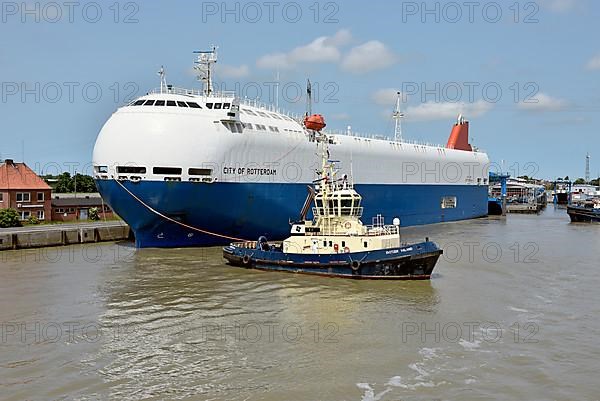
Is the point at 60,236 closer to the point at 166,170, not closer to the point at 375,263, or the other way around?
the point at 166,170

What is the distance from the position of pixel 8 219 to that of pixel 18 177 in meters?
7.67

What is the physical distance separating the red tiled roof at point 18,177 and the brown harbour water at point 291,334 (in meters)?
22.1

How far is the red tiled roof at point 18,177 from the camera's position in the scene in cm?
4612

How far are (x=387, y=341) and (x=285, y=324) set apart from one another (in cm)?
315

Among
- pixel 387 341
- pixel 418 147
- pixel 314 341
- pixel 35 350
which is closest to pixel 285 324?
pixel 314 341

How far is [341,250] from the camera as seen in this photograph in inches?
953

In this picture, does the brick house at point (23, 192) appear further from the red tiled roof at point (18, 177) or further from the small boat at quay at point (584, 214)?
the small boat at quay at point (584, 214)

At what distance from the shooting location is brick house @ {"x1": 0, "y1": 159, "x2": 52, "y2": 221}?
150ft

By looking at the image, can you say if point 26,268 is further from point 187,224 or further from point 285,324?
point 285,324

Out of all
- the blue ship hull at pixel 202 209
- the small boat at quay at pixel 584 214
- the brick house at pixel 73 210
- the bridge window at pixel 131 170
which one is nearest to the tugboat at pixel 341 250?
the blue ship hull at pixel 202 209

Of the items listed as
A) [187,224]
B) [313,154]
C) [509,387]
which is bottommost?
[509,387]

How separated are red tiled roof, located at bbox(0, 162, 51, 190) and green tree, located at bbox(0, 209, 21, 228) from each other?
4.78m

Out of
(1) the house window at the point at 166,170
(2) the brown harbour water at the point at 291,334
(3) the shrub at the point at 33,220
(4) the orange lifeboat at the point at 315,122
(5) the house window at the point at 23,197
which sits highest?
(4) the orange lifeboat at the point at 315,122

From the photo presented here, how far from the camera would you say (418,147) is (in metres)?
54.5
